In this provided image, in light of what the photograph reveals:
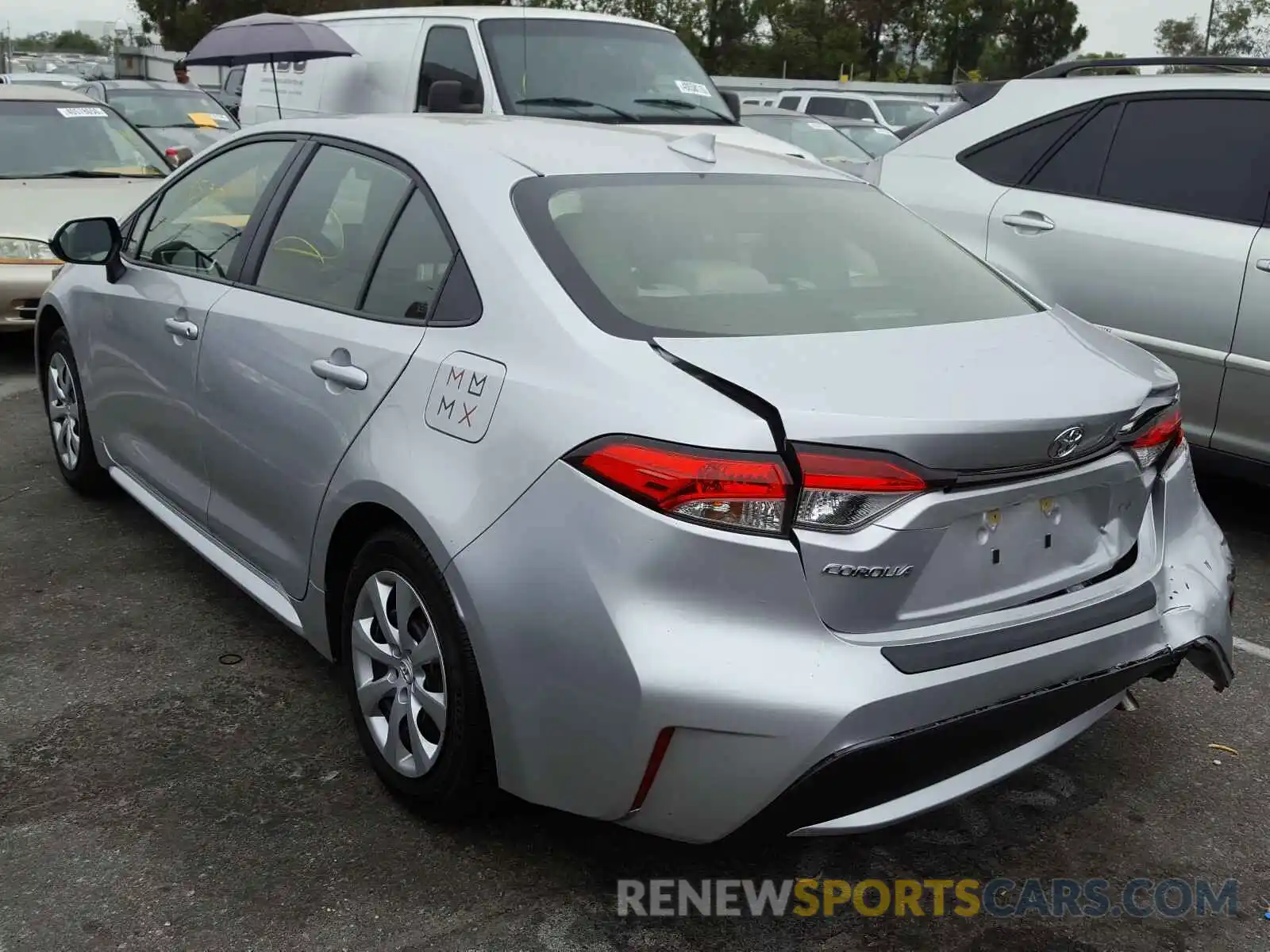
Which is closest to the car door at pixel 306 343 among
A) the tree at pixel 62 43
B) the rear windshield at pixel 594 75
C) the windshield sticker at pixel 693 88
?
the rear windshield at pixel 594 75

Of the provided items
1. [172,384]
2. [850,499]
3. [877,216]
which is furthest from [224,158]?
[850,499]

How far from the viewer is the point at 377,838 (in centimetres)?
288

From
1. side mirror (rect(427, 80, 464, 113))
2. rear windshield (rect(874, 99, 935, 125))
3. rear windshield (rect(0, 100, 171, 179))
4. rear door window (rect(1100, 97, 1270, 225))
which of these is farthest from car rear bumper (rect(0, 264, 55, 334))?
rear windshield (rect(874, 99, 935, 125))

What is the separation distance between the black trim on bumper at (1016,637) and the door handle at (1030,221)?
290 centimetres

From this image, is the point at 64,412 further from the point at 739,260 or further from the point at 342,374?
the point at 739,260

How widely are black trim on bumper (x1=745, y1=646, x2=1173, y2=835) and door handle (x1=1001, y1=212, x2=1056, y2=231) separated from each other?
3.15 m

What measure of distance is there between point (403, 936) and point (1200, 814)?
6.15ft

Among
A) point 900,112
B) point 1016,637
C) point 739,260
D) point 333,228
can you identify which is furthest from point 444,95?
point 900,112

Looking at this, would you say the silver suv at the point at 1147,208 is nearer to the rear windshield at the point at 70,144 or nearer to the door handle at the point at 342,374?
the door handle at the point at 342,374

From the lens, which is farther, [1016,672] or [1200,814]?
[1200,814]

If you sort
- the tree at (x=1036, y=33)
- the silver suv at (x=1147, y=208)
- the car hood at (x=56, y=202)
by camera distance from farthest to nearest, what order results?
1. the tree at (x=1036, y=33)
2. the car hood at (x=56, y=202)
3. the silver suv at (x=1147, y=208)

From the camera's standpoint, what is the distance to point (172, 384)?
12.8ft

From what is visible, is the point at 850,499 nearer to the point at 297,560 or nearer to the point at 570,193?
the point at 570,193

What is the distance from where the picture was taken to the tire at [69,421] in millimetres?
4871
